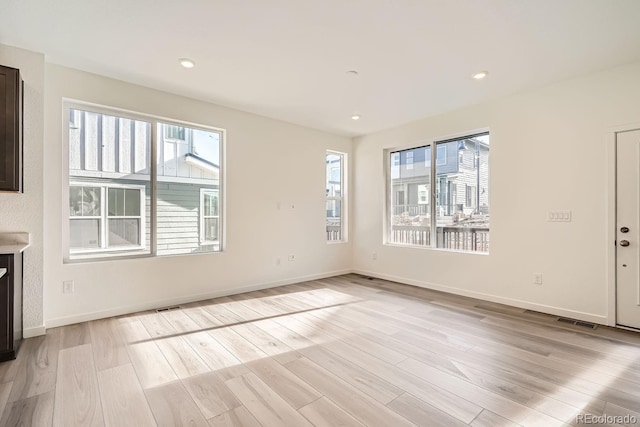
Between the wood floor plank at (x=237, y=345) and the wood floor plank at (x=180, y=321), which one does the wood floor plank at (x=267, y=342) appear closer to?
the wood floor plank at (x=237, y=345)

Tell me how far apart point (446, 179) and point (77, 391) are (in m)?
4.80

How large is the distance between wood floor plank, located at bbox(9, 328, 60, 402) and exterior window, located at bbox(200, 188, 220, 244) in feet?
6.04

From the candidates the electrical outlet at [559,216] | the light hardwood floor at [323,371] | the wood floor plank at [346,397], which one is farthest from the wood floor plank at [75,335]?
the electrical outlet at [559,216]

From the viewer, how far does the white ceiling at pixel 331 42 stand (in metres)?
2.21

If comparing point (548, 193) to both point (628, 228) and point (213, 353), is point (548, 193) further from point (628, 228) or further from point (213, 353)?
point (213, 353)

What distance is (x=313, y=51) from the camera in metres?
2.79

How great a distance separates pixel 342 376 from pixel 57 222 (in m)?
3.22

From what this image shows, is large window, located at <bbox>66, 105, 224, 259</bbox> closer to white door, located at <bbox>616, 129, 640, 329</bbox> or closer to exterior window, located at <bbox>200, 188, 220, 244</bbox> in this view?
exterior window, located at <bbox>200, 188, 220, 244</bbox>

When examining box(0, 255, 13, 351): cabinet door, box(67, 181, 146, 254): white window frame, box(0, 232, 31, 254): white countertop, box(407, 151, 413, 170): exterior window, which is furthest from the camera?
box(407, 151, 413, 170): exterior window

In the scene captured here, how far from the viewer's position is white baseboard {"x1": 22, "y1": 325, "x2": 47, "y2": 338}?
9.16ft

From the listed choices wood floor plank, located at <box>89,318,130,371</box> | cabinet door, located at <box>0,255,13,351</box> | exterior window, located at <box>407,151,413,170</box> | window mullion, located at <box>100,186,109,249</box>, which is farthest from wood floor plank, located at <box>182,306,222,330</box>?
exterior window, located at <box>407,151,413,170</box>

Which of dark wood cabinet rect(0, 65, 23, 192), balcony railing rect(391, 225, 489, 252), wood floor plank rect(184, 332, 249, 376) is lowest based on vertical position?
wood floor plank rect(184, 332, 249, 376)

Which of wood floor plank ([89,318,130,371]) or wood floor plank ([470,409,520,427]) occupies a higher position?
wood floor plank ([89,318,130,371])

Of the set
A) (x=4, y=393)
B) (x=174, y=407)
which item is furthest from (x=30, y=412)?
(x=174, y=407)
